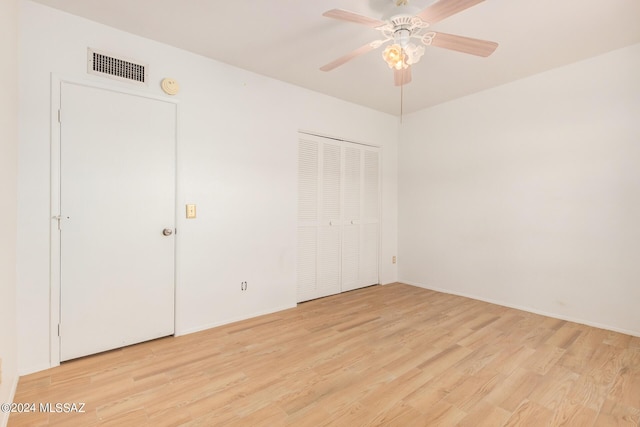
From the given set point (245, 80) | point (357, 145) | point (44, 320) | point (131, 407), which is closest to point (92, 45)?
point (245, 80)

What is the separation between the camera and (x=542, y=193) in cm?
343

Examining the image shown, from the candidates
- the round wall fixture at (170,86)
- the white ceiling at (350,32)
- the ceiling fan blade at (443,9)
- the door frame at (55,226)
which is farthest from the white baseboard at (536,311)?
the door frame at (55,226)

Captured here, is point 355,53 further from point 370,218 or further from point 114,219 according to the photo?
point 370,218

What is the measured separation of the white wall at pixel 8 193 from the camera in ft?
5.51

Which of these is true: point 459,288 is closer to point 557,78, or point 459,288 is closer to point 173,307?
point 557,78

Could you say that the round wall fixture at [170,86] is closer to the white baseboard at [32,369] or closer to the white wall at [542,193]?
the white baseboard at [32,369]

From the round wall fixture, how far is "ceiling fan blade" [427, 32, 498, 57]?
2.22m

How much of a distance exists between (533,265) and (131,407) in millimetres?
4012

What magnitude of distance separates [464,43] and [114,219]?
2.94 m

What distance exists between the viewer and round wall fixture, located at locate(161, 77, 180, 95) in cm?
276

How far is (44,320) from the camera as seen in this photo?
2258 millimetres

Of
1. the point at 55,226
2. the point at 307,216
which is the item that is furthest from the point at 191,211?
the point at 307,216

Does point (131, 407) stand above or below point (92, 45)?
below

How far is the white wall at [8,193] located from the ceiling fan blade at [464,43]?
2.52m
